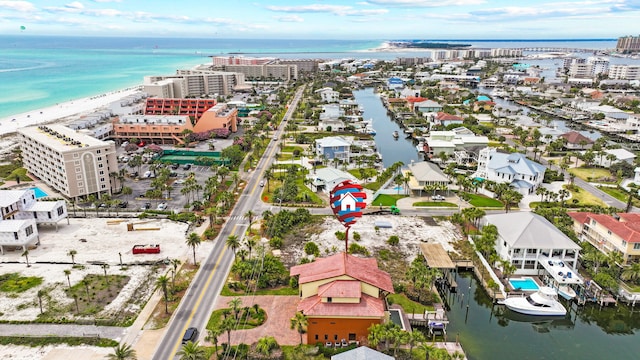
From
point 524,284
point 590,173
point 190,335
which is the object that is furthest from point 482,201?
point 190,335

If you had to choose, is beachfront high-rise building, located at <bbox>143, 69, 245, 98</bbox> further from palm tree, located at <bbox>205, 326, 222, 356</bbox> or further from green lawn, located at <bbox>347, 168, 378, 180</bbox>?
palm tree, located at <bbox>205, 326, 222, 356</bbox>

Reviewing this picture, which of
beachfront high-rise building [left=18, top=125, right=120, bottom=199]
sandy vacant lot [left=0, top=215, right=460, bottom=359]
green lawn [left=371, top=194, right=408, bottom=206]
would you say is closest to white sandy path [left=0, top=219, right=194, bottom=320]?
sandy vacant lot [left=0, top=215, right=460, bottom=359]

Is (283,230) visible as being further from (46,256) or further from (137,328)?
(46,256)

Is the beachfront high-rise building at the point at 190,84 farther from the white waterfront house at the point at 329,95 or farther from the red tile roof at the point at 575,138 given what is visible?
the red tile roof at the point at 575,138

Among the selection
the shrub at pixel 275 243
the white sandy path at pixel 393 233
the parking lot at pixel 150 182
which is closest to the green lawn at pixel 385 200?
the white sandy path at pixel 393 233

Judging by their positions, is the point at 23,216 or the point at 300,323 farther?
the point at 23,216

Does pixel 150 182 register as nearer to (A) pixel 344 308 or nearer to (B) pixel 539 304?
(A) pixel 344 308

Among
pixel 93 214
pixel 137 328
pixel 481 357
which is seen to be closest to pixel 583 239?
pixel 481 357
